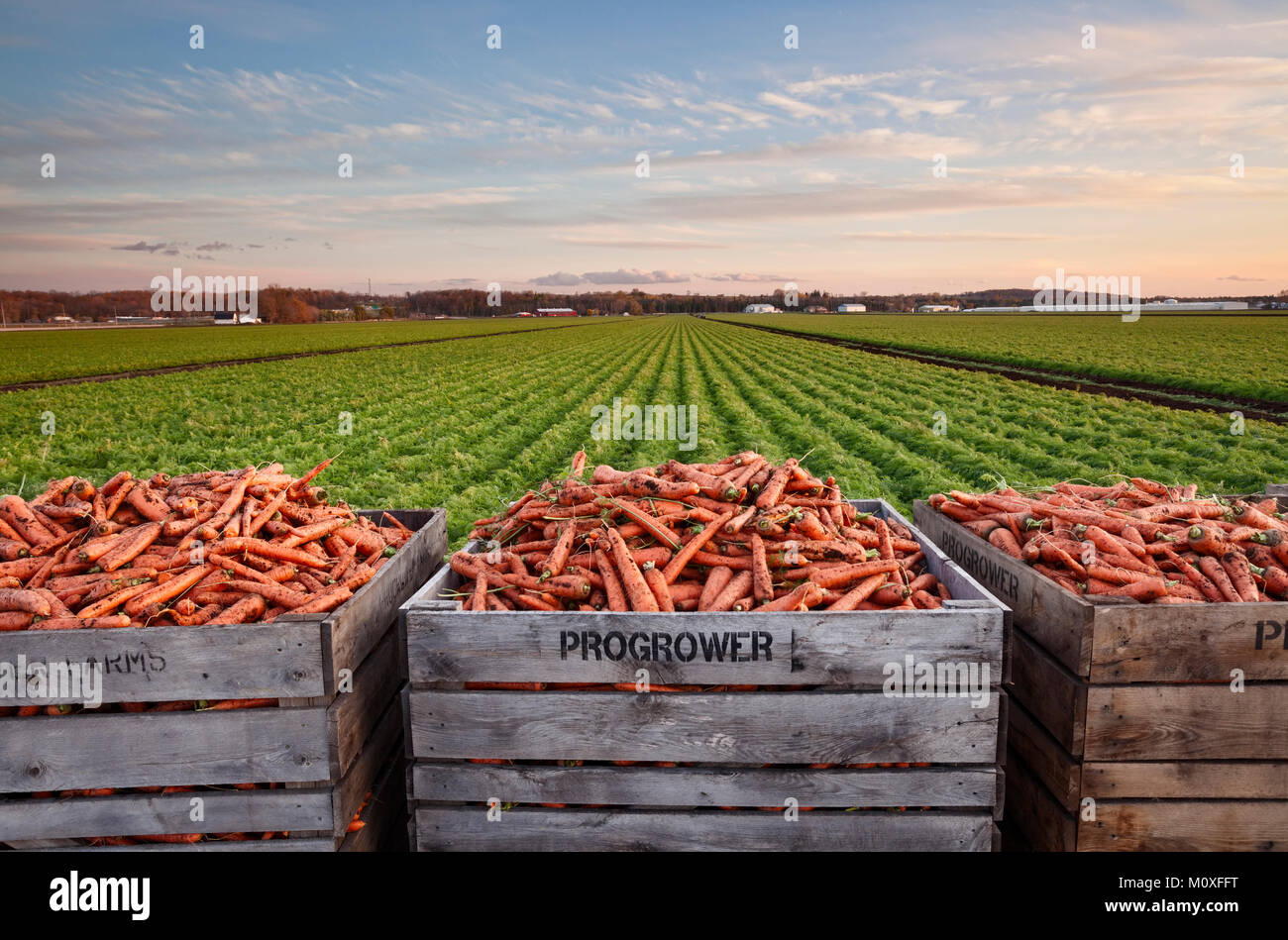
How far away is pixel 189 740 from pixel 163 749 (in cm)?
11

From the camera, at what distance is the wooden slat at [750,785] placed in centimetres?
327

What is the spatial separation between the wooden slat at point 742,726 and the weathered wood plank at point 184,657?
0.72 meters

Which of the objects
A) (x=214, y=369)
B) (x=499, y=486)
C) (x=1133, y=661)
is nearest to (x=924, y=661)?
(x=1133, y=661)

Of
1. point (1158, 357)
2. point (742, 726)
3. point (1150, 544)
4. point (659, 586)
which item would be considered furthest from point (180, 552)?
point (1158, 357)

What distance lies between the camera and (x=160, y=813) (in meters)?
3.25

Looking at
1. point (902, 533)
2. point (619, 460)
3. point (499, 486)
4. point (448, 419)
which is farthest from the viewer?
point (448, 419)

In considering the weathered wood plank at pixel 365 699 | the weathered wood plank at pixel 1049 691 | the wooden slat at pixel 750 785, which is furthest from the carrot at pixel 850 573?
the weathered wood plank at pixel 365 699

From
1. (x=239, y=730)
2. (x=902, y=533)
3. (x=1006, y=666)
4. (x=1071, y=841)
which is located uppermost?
(x=902, y=533)

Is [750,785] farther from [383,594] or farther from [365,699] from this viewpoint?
[383,594]

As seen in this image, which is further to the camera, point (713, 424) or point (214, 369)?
point (214, 369)

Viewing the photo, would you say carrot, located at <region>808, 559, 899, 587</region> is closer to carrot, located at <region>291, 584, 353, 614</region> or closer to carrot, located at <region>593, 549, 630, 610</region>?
carrot, located at <region>593, 549, 630, 610</region>

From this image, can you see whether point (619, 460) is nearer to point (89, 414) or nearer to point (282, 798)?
point (282, 798)

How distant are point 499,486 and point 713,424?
7156mm

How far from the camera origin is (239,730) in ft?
10.4
